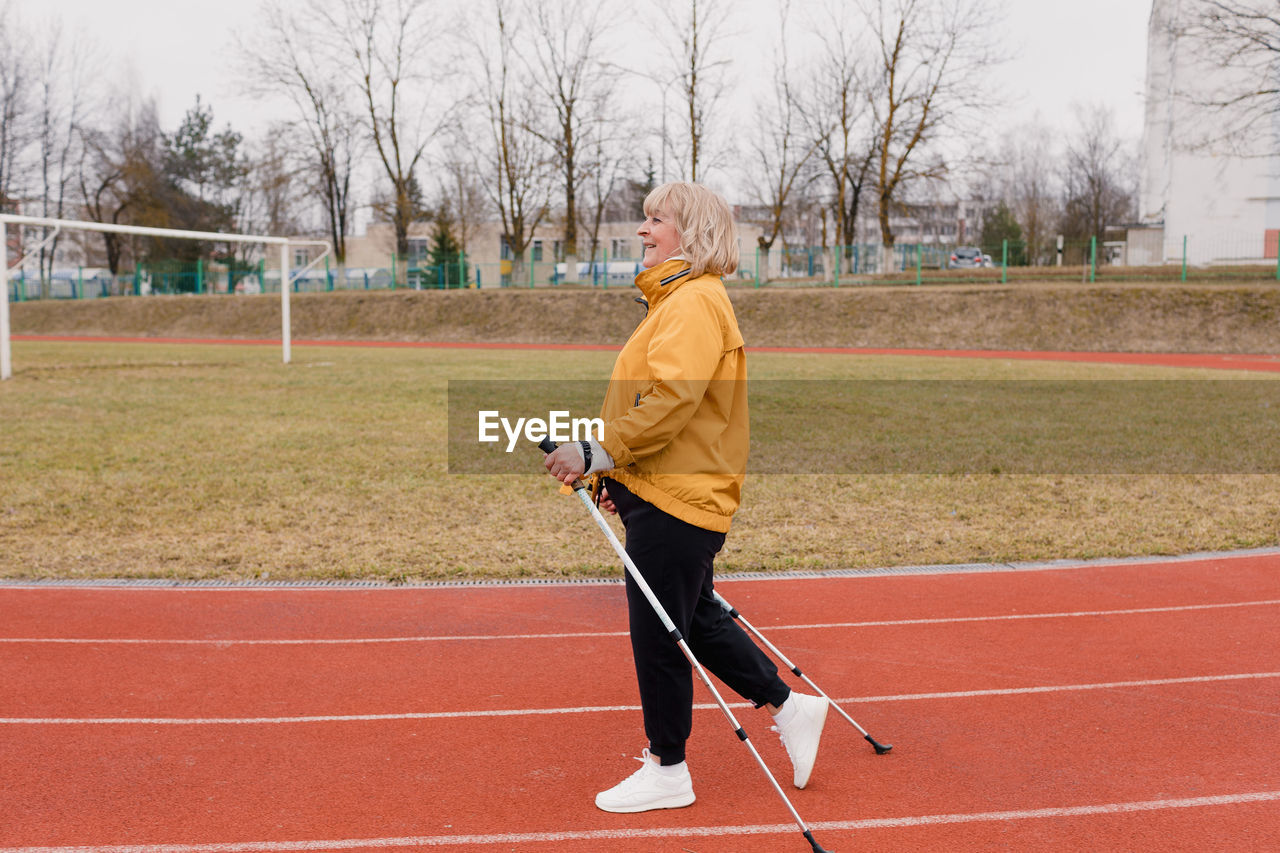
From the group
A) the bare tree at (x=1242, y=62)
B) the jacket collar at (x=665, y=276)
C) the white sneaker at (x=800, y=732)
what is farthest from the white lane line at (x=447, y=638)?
the bare tree at (x=1242, y=62)

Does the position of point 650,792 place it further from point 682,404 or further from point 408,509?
point 408,509

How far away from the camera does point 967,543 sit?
7770 mm

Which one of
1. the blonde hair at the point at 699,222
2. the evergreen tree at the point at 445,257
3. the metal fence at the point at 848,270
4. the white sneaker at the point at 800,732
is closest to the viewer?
the blonde hair at the point at 699,222

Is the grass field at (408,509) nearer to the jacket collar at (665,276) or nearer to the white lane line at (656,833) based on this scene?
the white lane line at (656,833)

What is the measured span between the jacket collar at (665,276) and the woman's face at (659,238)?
31mm

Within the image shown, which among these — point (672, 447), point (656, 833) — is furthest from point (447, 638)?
point (672, 447)

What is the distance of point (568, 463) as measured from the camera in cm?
307

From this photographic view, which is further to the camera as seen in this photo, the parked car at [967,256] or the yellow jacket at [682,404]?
the parked car at [967,256]

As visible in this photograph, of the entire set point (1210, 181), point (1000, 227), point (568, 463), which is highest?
point (1000, 227)

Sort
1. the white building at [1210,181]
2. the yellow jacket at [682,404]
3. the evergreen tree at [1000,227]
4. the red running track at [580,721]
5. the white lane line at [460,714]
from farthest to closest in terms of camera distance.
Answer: the evergreen tree at [1000,227]
the white building at [1210,181]
the white lane line at [460,714]
the red running track at [580,721]
the yellow jacket at [682,404]

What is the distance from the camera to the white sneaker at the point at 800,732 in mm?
3666

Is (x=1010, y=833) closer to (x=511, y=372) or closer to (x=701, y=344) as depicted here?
(x=701, y=344)

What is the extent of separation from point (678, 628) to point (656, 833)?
0.67 metres

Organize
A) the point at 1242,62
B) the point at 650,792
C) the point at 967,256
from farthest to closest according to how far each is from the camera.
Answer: the point at 967,256
the point at 1242,62
the point at 650,792
